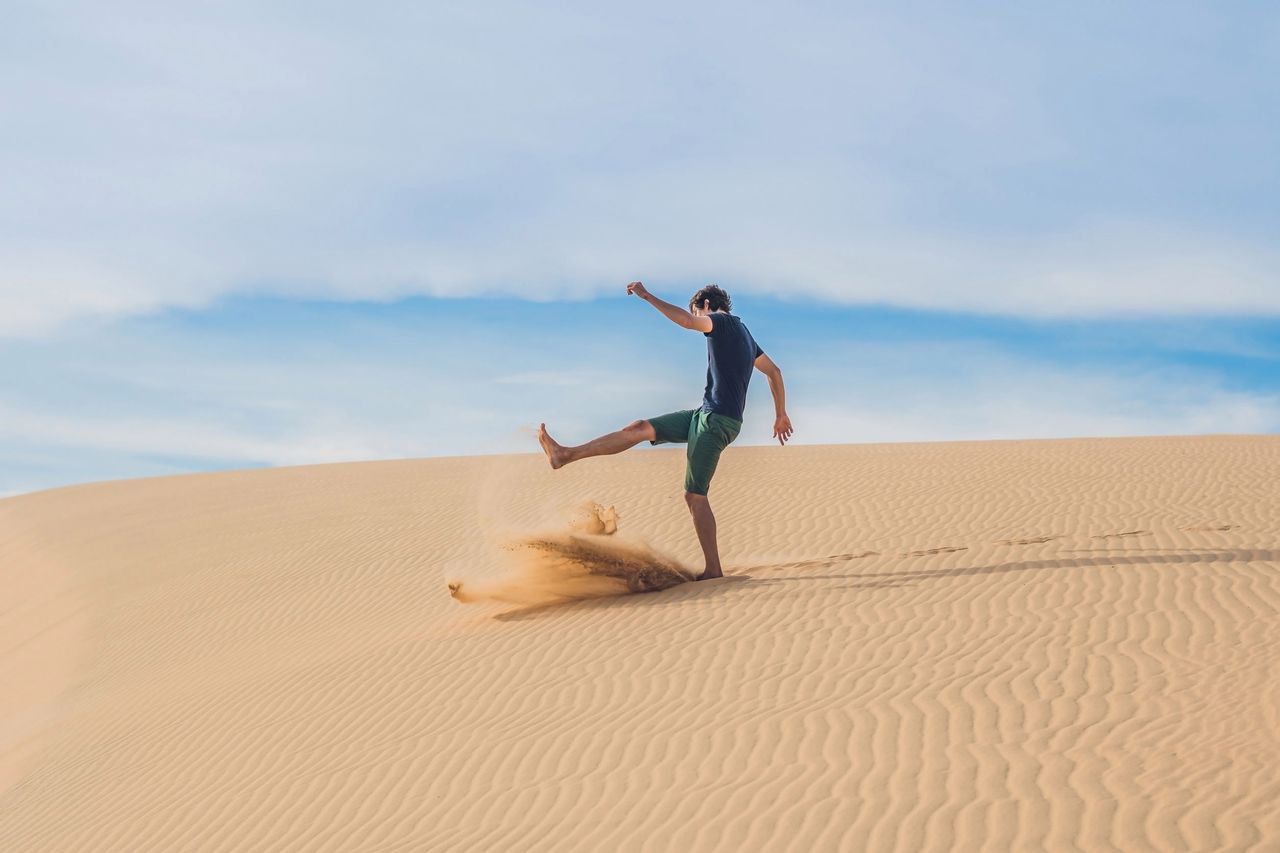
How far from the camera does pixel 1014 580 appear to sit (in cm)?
908

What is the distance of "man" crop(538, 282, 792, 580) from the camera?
8.96m

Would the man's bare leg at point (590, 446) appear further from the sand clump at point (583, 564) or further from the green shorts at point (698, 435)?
the sand clump at point (583, 564)

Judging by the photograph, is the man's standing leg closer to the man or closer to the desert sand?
the man

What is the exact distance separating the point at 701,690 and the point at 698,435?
2.70m

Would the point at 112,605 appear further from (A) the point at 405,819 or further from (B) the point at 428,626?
(A) the point at 405,819

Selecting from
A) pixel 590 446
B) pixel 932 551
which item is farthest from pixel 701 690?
pixel 932 551

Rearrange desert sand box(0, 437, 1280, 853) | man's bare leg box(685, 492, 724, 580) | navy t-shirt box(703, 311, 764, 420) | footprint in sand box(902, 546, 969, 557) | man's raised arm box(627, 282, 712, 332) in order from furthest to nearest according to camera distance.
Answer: footprint in sand box(902, 546, 969, 557), man's bare leg box(685, 492, 724, 580), navy t-shirt box(703, 311, 764, 420), man's raised arm box(627, 282, 712, 332), desert sand box(0, 437, 1280, 853)

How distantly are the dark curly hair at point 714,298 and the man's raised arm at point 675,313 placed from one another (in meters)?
0.31

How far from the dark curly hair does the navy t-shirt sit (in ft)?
0.31

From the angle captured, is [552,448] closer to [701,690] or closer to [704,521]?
[704,521]

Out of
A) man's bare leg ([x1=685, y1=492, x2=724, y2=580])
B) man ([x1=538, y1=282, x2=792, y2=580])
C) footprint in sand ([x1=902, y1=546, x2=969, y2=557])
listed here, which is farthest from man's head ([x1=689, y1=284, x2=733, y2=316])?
footprint in sand ([x1=902, y1=546, x2=969, y2=557])

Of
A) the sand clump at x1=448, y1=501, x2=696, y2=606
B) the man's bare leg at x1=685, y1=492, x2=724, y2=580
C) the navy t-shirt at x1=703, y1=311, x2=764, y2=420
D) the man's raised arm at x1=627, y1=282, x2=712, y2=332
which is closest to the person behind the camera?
the man's raised arm at x1=627, y1=282, x2=712, y2=332

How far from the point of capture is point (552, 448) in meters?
8.85

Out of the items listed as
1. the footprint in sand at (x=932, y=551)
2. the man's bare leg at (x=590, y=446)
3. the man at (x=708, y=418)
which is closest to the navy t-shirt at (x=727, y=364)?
the man at (x=708, y=418)
